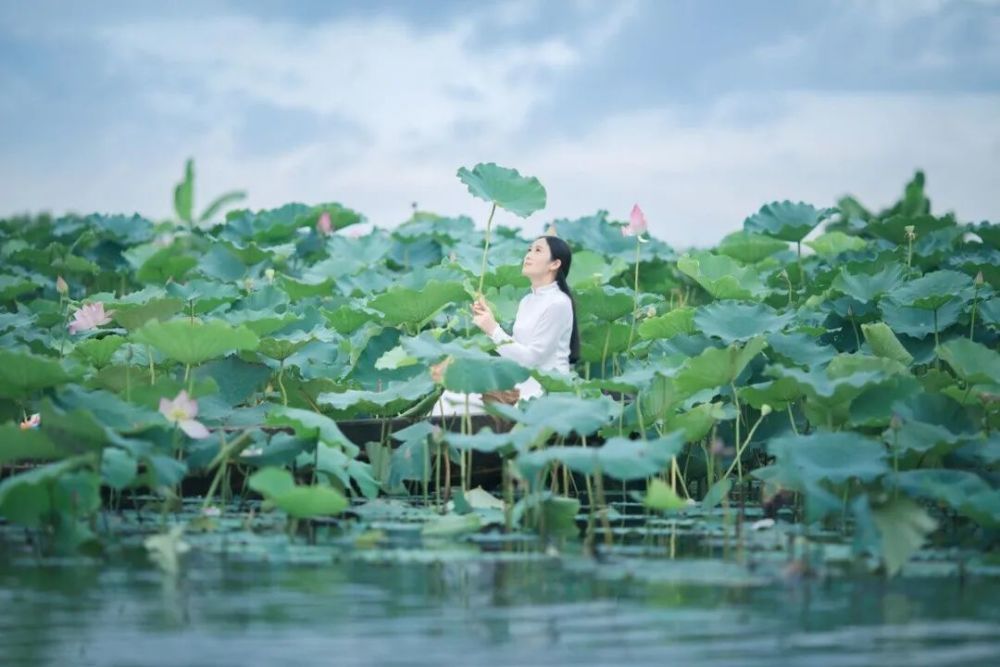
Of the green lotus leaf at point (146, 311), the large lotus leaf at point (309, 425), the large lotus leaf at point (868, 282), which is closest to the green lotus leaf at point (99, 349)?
the green lotus leaf at point (146, 311)

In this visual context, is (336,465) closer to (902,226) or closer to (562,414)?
(562,414)

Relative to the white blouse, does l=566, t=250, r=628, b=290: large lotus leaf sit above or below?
above

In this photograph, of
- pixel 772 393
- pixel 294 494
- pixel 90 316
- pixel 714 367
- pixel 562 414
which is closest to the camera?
pixel 294 494

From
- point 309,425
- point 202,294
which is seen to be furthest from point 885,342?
point 202,294

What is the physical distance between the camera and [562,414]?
5566mm

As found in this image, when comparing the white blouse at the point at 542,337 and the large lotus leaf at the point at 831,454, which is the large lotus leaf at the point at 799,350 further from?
the large lotus leaf at the point at 831,454

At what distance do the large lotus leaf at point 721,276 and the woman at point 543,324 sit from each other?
1.16 metres

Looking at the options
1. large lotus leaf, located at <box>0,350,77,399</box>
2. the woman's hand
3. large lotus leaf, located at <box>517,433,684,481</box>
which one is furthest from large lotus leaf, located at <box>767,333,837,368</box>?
large lotus leaf, located at <box>0,350,77,399</box>

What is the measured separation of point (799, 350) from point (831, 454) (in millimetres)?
1543

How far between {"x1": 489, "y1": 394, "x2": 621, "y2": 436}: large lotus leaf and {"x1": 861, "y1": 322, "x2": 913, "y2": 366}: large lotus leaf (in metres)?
1.61

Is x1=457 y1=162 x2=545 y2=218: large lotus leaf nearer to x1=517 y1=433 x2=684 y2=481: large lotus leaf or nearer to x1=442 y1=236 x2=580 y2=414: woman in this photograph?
x1=442 y1=236 x2=580 y2=414: woman

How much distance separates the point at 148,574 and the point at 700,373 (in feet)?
7.15

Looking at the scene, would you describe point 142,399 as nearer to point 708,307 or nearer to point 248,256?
point 708,307

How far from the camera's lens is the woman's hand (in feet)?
22.7
